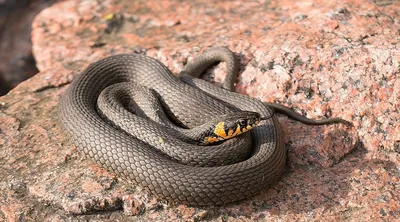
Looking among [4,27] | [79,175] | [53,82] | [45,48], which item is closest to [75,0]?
[45,48]

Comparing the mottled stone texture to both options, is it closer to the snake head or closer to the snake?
the snake

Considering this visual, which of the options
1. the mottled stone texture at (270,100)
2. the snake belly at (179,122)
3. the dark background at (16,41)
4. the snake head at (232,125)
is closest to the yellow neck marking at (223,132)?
the snake head at (232,125)

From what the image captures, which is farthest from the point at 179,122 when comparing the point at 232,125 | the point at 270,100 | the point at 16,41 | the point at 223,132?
the point at 16,41

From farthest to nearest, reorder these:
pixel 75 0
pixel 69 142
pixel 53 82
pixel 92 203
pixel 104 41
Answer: pixel 75 0, pixel 104 41, pixel 53 82, pixel 69 142, pixel 92 203

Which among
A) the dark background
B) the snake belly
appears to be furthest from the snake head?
the dark background

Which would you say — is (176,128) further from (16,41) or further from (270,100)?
(16,41)

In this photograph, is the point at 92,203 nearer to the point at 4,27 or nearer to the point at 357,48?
the point at 357,48

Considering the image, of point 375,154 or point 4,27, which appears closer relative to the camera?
point 375,154
